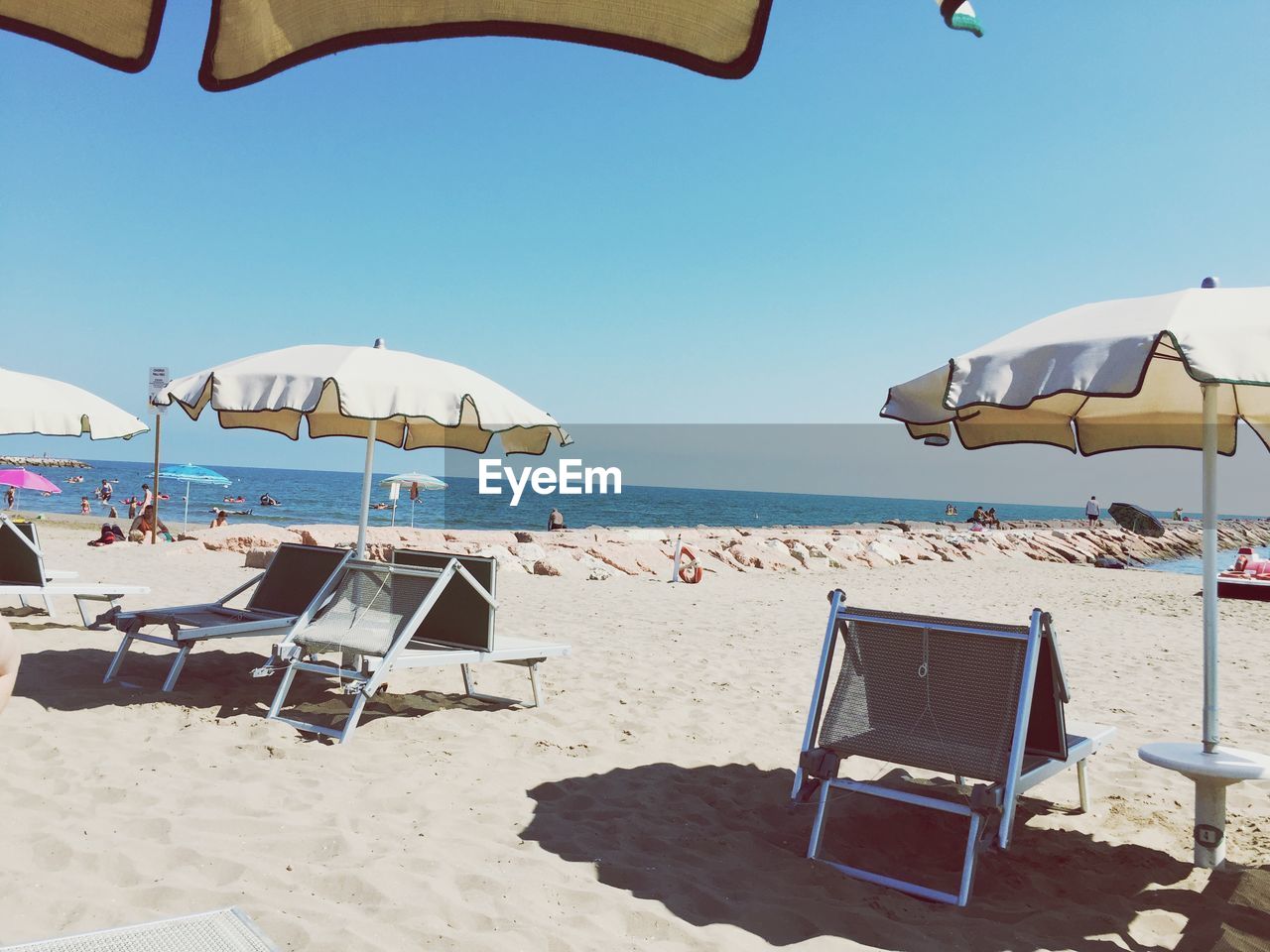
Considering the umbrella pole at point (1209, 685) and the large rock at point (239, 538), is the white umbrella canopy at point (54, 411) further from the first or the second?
the umbrella pole at point (1209, 685)

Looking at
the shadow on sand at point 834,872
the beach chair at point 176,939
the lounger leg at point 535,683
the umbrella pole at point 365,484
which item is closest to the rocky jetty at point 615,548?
the umbrella pole at point 365,484

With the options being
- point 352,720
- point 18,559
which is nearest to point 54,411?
point 18,559

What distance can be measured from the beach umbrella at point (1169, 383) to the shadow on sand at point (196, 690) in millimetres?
3210

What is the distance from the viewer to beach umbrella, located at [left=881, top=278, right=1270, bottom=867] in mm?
2783

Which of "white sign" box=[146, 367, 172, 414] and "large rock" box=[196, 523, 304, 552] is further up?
"white sign" box=[146, 367, 172, 414]

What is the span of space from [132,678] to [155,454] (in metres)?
10.6

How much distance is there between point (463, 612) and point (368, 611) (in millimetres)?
527

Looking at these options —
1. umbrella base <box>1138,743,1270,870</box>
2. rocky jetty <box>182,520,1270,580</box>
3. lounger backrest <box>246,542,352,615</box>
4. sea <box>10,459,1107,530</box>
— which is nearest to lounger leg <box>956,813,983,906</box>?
umbrella base <box>1138,743,1270,870</box>

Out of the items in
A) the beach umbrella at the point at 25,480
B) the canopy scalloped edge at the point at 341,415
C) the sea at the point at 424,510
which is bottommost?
the sea at the point at 424,510

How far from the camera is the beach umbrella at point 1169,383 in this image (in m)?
2.78

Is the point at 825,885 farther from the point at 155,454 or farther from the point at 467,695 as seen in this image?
the point at 155,454

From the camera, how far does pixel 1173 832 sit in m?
3.83

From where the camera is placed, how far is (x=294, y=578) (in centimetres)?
579

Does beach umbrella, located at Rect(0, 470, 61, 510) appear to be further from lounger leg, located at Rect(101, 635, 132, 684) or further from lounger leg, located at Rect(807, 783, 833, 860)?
lounger leg, located at Rect(807, 783, 833, 860)
